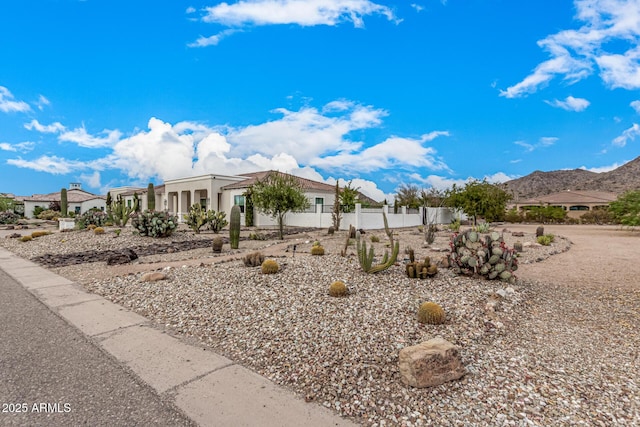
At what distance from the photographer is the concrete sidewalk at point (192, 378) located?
3094mm

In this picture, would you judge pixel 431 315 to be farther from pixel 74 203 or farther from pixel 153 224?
pixel 74 203

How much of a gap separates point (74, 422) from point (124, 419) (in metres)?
0.41

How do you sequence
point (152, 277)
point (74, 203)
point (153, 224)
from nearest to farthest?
point (152, 277), point (153, 224), point (74, 203)

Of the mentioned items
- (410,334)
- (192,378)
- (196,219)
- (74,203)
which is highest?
(74,203)

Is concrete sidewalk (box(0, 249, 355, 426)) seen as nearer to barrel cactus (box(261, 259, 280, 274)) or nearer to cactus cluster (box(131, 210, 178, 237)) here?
barrel cactus (box(261, 259, 280, 274))

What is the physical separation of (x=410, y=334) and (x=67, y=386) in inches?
154

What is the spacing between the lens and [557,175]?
88312 mm

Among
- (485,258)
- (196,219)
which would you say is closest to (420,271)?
(485,258)

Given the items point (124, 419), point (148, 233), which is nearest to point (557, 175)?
point (148, 233)

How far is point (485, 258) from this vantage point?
7.61 metres

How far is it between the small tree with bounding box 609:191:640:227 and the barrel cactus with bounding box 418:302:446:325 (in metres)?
23.2

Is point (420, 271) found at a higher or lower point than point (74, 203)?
lower

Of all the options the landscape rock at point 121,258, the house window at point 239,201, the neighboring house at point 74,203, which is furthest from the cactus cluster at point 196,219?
the neighboring house at point 74,203

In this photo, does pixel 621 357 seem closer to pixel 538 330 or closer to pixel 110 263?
pixel 538 330
